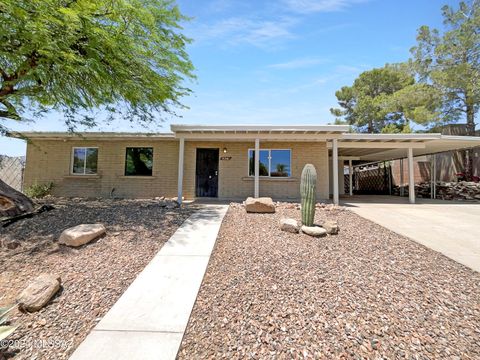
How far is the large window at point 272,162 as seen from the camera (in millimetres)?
10281

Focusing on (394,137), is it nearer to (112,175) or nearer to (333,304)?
(333,304)

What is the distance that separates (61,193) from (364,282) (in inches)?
482

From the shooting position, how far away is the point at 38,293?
8.82 ft

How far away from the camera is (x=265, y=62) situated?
9.09 m

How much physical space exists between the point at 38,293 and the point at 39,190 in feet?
Result: 32.4

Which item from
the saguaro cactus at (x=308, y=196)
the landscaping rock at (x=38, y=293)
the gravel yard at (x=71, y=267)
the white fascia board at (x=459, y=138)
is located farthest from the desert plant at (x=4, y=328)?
the white fascia board at (x=459, y=138)

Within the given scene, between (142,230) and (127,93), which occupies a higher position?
(127,93)

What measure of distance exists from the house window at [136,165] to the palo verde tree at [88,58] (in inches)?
107

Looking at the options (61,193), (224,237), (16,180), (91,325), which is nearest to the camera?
(91,325)

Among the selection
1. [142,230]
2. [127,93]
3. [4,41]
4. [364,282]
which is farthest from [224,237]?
[4,41]

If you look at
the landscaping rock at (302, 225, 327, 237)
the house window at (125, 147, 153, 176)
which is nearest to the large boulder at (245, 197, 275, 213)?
the landscaping rock at (302, 225, 327, 237)

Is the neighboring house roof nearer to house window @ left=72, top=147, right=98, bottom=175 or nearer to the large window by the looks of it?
house window @ left=72, top=147, right=98, bottom=175

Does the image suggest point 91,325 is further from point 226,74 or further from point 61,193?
point 61,193

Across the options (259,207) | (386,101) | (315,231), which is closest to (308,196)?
(315,231)
